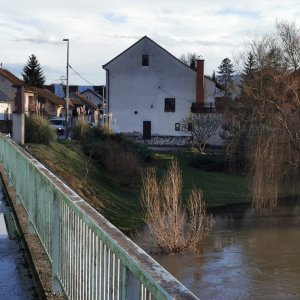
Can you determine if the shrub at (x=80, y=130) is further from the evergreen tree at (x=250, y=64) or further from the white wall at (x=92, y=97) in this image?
the white wall at (x=92, y=97)

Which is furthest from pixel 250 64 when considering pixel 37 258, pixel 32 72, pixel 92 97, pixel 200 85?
pixel 92 97

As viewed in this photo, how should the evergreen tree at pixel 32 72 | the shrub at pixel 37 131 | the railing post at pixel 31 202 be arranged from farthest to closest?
the evergreen tree at pixel 32 72, the shrub at pixel 37 131, the railing post at pixel 31 202

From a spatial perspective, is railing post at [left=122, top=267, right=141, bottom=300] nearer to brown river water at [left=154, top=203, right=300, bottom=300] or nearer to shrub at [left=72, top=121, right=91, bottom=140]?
brown river water at [left=154, top=203, right=300, bottom=300]

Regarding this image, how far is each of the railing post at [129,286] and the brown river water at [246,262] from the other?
12.2 metres

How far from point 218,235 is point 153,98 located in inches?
1225

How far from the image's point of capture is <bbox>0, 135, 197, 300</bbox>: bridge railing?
7.80 feet

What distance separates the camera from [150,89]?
52.8 meters

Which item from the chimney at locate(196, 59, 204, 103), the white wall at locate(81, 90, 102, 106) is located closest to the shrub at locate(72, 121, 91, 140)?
the chimney at locate(196, 59, 204, 103)

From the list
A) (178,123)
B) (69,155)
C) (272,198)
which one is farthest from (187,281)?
(178,123)

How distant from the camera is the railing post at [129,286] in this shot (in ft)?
8.41

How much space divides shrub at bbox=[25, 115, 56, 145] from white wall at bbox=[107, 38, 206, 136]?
24801 mm

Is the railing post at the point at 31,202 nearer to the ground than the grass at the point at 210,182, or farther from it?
farther from it

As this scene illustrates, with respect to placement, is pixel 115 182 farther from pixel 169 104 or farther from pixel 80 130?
pixel 169 104

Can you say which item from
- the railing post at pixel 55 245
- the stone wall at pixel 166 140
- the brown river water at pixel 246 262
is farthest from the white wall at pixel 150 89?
the railing post at pixel 55 245
